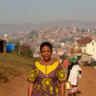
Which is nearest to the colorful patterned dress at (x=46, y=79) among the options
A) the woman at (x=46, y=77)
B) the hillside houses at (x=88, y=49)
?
the woman at (x=46, y=77)

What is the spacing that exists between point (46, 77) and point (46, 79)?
3cm

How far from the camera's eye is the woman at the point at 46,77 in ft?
11.5

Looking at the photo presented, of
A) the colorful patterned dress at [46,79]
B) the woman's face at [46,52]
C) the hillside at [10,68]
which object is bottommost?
the hillside at [10,68]

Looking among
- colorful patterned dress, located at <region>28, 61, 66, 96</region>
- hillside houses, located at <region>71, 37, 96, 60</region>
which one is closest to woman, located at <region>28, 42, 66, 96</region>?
colorful patterned dress, located at <region>28, 61, 66, 96</region>

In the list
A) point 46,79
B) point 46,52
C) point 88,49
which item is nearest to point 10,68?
point 46,52

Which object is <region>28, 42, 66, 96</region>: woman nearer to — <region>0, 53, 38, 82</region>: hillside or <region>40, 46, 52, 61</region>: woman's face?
<region>40, 46, 52, 61</region>: woman's face

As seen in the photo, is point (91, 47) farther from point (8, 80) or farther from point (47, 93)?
point (47, 93)

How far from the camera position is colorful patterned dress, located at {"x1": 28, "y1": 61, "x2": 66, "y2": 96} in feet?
11.5

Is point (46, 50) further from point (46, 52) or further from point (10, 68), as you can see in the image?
point (10, 68)

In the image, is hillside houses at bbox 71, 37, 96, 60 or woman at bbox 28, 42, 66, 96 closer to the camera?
woman at bbox 28, 42, 66, 96

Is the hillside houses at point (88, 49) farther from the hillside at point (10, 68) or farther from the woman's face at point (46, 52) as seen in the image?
the woman's face at point (46, 52)

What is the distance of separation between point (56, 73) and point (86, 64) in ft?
102

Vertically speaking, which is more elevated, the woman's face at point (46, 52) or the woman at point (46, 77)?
the woman's face at point (46, 52)

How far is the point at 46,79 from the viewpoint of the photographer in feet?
11.5
